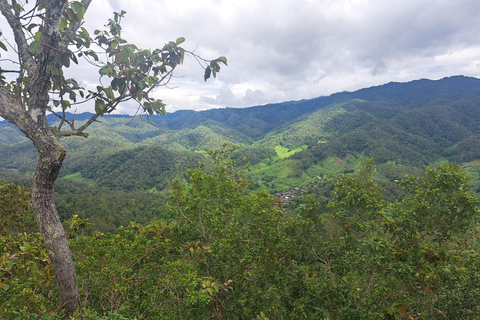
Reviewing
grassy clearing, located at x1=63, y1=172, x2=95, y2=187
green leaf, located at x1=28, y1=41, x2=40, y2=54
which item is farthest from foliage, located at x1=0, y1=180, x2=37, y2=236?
grassy clearing, located at x1=63, y1=172, x2=95, y2=187

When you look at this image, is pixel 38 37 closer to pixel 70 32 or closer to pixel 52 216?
pixel 70 32

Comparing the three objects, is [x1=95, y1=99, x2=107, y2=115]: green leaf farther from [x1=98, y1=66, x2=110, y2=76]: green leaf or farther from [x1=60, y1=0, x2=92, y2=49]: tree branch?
[x1=60, y1=0, x2=92, y2=49]: tree branch

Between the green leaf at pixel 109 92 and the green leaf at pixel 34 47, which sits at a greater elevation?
the green leaf at pixel 34 47

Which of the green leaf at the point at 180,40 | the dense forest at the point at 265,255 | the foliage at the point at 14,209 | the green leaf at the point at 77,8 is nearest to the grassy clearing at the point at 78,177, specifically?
the foliage at the point at 14,209

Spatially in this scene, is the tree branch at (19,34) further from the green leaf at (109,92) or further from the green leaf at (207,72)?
the green leaf at (207,72)

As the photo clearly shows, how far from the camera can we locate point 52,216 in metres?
3.10

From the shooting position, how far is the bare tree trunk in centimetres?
289

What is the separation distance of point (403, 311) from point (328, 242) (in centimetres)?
235

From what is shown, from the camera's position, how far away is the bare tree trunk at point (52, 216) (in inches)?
114

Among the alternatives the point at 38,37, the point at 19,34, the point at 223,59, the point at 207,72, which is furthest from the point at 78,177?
the point at 223,59

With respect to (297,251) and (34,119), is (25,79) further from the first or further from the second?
(297,251)

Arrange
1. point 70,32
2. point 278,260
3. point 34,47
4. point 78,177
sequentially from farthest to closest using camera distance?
point 78,177
point 278,260
point 70,32
point 34,47

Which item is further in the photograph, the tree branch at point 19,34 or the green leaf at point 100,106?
the green leaf at point 100,106

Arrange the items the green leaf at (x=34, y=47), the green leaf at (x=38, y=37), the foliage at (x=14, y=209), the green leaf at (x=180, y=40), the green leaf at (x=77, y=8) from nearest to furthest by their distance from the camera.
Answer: the green leaf at (x=77, y=8), the green leaf at (x=34, y=47), the green leaf at (x=38, y=37), the green leaf at (x=180, y=40), the foliage at (x=14, y=209)
